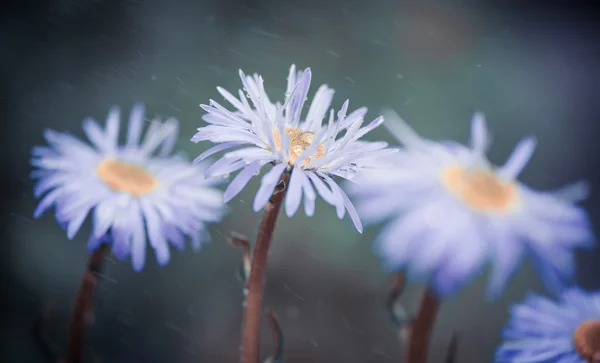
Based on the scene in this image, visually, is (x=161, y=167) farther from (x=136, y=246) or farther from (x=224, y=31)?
(x=224, y=31)

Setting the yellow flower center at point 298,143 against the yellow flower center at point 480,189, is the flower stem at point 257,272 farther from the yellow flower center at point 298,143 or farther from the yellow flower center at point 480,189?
the yellow flower center at point 480,189

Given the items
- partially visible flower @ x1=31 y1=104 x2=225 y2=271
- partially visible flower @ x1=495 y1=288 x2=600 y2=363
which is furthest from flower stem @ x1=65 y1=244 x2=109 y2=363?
partially visible flower @ x1=495 y1=288 x2=600 y2=363

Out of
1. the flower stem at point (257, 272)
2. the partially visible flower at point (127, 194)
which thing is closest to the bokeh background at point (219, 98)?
the partially visible flower at point (127, 194)

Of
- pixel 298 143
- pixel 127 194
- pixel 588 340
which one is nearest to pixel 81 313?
pixel 127 194

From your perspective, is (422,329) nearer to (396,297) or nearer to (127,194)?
(396,297)

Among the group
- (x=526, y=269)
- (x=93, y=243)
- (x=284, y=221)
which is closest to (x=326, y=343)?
(x=284, y=221)

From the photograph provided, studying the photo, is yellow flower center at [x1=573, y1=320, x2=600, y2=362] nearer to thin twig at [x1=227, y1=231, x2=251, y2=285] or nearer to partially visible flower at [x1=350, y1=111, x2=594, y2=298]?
partially visible flower at [x1=350, y1=111, x2=594, y2=298]
